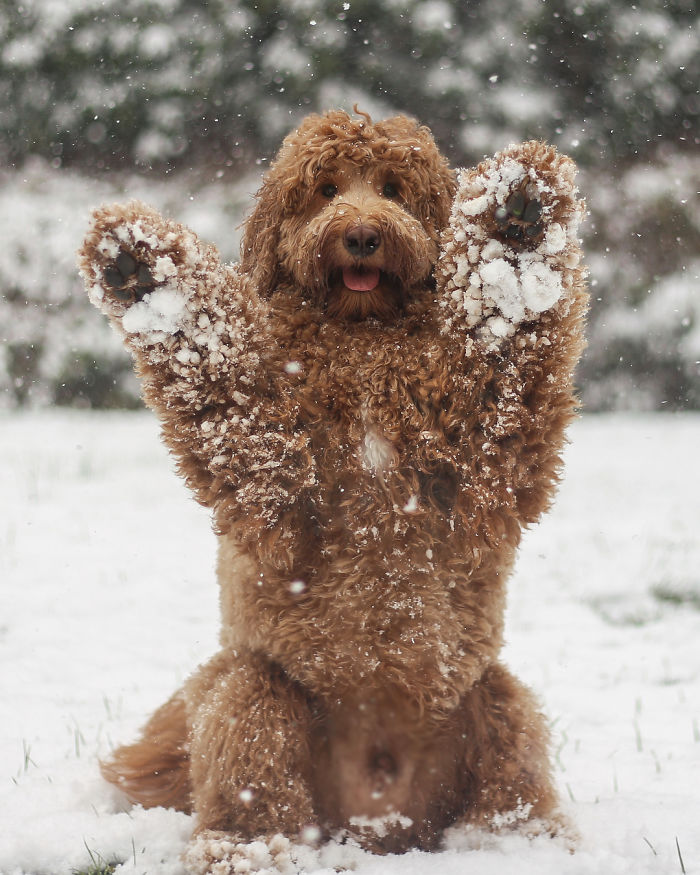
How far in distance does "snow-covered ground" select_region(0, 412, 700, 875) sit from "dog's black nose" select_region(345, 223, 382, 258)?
4.62ft

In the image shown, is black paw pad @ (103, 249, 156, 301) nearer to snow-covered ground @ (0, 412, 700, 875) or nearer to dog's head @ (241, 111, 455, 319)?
dog's head @ (241, 111, 455, 319)

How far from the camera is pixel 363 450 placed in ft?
6.24

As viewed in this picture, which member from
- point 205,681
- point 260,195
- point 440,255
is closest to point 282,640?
point 205,681

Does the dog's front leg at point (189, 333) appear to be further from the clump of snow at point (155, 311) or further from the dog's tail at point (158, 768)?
the dog's tail at point (158, 768)

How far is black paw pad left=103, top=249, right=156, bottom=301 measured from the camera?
1.66m

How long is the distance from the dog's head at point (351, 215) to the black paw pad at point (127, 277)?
0.40 meters

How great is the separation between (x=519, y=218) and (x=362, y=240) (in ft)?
1.20

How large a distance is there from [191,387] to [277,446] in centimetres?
23

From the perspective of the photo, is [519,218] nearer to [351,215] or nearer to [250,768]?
[351,215]

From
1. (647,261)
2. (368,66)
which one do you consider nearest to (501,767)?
(368,66)

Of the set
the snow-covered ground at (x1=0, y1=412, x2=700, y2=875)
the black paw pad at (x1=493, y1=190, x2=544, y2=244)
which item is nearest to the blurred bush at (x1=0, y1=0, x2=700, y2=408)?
the snow-covered ground at (x1=0, y1=412, x2=700, y2=875)

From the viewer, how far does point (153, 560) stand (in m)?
4.82

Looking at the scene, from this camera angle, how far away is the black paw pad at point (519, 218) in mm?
1632

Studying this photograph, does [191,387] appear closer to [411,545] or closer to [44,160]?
[411,545]
